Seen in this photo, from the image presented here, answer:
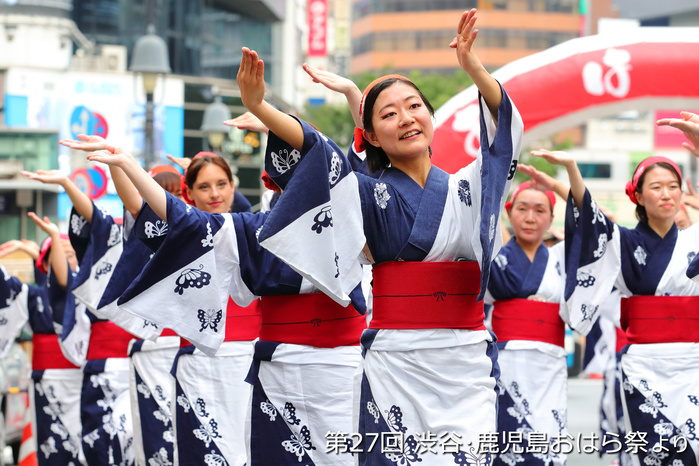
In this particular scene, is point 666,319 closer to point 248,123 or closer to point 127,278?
point 248,123

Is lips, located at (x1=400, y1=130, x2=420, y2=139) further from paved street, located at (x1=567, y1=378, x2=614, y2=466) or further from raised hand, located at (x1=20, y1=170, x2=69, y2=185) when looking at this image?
paved street, located at (x1=567, y1=378, x2=614, y2=466)

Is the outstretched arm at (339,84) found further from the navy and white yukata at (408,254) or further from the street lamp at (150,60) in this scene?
the street lamp at (150,60)

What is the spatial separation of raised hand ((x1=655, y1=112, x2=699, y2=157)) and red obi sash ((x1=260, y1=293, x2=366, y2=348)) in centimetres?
155

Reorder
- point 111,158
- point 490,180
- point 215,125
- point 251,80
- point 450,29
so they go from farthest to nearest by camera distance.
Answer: point 450,29 < point 215,125 < point 111,158 < point 490,180 < point 251,80

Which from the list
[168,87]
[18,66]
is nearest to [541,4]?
[168,87]

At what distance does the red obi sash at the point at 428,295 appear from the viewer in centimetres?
364

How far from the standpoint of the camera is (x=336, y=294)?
373 centimetres

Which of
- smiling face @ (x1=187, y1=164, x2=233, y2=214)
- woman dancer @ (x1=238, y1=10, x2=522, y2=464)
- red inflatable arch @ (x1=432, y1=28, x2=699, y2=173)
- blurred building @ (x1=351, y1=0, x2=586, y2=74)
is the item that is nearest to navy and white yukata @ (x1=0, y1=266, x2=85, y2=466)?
smiling face @ (x1=187, y1=164, x2=233, y2=214)

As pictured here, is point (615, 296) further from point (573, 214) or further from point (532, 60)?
point (573, 214)

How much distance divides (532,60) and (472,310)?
5.15 meters

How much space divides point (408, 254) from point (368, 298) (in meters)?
1.64

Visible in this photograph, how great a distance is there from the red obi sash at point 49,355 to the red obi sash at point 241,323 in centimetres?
244

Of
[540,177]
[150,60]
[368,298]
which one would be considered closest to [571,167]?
[540,177]

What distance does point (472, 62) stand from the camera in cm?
352
